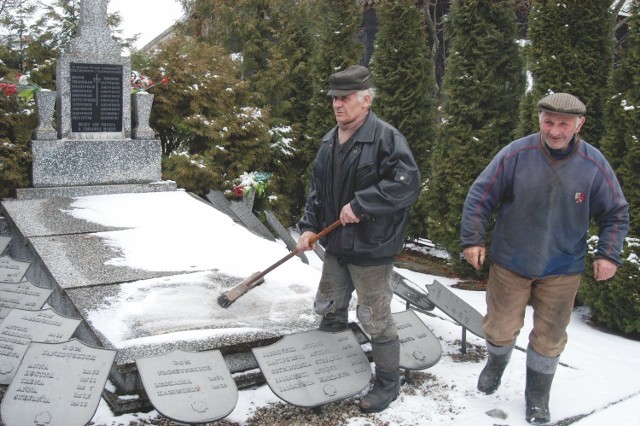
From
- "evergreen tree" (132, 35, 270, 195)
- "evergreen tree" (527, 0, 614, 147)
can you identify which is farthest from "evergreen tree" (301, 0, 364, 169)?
"evergreen tree" (527, 0, 614, 147)

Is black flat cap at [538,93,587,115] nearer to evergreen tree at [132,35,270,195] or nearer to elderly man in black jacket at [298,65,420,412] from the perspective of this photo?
elderly man in black jacket at [298,65,420,412]

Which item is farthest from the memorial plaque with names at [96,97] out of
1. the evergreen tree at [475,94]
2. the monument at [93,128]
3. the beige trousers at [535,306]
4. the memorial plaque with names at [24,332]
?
the beige trousers at [535,306]

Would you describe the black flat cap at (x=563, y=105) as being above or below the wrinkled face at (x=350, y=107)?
above

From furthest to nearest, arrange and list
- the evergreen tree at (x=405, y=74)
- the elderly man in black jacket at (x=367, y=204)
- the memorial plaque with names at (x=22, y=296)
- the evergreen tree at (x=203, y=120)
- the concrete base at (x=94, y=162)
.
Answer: the evergreen tree at (x=203, y=120)
the evergreen tree at (x=405, y=74)
the concrete base at (x=94, y=162)
the memorial plaque with names at (x=22, y=296)
the elderly man in black jacket at (x=367, y=204)

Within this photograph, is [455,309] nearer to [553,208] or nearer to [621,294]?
[553,208]

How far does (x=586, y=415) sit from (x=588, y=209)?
118cm

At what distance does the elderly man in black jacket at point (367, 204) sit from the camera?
3293 millimetres

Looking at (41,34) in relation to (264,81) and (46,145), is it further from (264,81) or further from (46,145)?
(264,81)

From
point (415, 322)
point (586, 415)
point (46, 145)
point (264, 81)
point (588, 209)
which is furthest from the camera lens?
point (264, 81)

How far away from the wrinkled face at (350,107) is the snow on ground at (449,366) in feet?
4.81

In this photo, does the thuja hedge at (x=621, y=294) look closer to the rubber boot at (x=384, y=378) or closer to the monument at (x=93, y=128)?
the rubber boot at (x=384, y=378)

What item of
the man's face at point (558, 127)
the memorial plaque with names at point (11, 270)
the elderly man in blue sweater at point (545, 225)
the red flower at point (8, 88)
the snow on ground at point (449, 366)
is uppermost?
the man's face at point (558, 127)

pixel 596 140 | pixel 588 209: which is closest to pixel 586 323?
pixel 596 140

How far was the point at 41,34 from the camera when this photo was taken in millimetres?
8867
